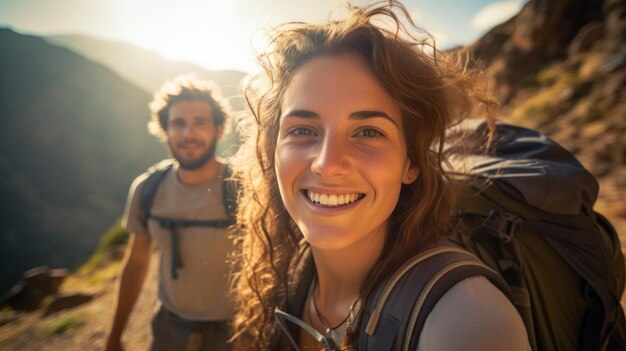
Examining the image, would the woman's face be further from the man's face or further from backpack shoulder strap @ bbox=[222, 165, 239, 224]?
the man's face

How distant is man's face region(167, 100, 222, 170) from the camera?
2555mm

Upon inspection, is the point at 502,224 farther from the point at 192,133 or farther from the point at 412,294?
the point at 192,133

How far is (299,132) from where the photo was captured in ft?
4.17

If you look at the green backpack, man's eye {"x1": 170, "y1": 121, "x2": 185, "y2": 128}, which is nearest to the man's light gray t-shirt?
man's eye {"x1": 170, "y1": 121, "x2": 185, "y2": 128}

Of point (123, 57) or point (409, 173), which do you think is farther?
point (123, 57)

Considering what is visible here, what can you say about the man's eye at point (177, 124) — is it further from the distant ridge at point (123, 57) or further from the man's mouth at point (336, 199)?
the distant ridge at point (123, 57)

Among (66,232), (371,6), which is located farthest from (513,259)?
(66,232)

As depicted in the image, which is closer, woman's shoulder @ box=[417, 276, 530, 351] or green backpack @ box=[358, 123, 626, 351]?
woman's shoulder @ box=[417, 276, 530, 351]

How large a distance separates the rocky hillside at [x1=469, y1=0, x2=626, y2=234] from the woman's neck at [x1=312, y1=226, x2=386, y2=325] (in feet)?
4.14

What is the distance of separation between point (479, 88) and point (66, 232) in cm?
5541

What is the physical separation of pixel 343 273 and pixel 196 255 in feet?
4.59

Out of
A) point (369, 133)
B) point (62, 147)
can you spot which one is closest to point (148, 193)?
point (369, 133)

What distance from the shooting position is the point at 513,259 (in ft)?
4.04

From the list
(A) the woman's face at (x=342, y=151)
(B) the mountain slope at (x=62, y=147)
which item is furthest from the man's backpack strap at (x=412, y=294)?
(B) the mountain slope at (x=62, y=147)
